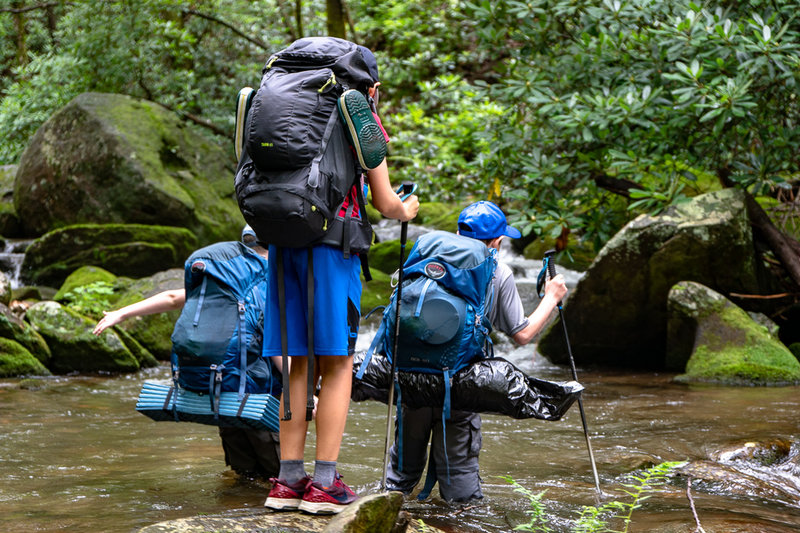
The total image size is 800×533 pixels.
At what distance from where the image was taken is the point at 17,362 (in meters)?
9.85

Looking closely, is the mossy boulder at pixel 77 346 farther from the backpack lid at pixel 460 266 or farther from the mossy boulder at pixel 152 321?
the backpack lid at pixel 460 266

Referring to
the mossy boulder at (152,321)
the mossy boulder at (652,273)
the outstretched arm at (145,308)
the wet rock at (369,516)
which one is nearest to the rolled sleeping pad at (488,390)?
the wet rock at (369,516)

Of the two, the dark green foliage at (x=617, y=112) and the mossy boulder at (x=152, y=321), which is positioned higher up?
the dark green foliage at (x=617, y=112)

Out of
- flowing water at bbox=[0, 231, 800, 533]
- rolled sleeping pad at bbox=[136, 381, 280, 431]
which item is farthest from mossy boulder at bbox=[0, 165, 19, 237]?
rolled sleeping pad at bbox=[136, 381, 280, 431]

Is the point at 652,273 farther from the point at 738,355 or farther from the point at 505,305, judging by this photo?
the point at 505,305

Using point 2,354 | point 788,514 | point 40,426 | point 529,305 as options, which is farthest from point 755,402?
point 2,354

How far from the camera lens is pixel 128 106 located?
53.9ft

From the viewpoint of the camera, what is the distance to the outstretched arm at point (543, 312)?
172 inches

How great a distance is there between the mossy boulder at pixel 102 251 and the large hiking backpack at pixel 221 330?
10072 mm

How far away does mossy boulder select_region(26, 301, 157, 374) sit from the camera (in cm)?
1047

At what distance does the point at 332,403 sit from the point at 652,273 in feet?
25.8

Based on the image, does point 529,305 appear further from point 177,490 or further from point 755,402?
point 177,490

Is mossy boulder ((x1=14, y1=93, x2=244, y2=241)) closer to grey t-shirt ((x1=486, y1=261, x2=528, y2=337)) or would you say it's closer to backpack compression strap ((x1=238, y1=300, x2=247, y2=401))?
backpack compression strap ((x1=238, y1=300, x2=247, y2=401))

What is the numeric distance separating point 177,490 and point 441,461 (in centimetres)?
151
